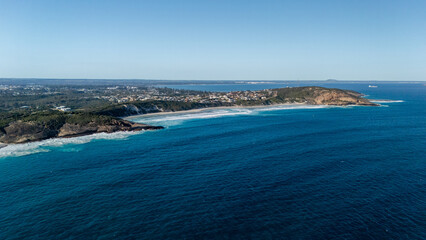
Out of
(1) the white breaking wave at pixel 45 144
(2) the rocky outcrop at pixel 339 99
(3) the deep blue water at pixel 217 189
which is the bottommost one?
(1) the white breaking wave at pixel 45 144

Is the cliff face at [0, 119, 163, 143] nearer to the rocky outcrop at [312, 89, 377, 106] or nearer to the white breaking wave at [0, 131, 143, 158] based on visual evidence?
the white breaking wave at [0, 131, 143, 158]

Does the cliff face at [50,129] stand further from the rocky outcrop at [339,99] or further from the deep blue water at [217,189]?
the rocky outcrop at [339,99]

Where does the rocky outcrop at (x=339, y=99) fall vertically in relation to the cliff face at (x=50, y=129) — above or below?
above

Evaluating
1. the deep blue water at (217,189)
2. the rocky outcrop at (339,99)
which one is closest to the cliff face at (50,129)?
the deep blue water at (217,189)

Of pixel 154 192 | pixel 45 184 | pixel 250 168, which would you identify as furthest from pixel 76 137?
pixel 250 168

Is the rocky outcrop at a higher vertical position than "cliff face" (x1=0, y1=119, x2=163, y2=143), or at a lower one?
higher

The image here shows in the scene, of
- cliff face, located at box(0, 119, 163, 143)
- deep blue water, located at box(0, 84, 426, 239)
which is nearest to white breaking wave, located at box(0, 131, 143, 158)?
deep blue water, located at box(0, 84, 426, 239)
